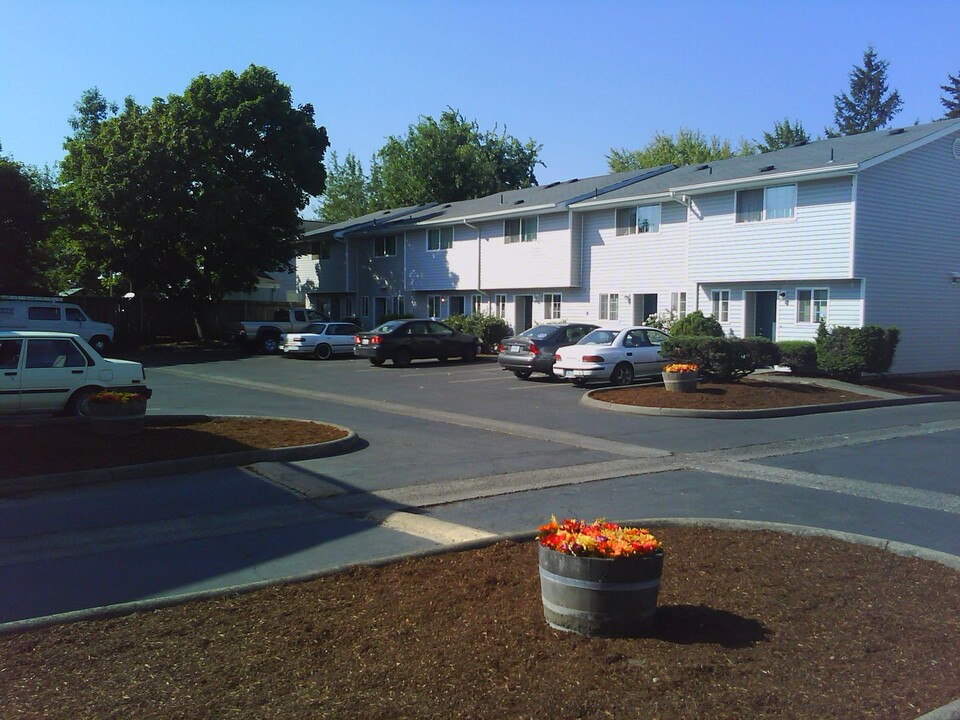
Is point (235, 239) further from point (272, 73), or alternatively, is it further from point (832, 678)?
point (832, 678)

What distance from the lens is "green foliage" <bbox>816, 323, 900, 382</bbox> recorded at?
2202cm

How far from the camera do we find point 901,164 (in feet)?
80.5

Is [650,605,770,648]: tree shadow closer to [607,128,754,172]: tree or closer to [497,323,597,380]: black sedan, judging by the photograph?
[497,323,597,380]: black sedan

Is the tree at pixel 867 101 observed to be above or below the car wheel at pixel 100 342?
above

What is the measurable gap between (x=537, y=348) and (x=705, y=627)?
60.2 ft

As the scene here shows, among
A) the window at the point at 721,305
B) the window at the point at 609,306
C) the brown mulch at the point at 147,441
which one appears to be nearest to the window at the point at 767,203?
the window at the point at 721,305

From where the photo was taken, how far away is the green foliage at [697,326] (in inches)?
1000

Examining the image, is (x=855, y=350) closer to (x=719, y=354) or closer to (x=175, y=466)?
(x=719, y=354)

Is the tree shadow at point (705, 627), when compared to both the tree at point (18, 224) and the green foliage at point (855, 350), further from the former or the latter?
the tree at point (18, 224)

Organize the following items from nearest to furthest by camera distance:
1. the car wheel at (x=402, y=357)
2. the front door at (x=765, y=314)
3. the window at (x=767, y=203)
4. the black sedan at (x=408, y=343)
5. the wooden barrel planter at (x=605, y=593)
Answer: the wooden barrel planter at (x=605, y=593)
the window at (x=767, y=203)
the front door at (x=765, y=314)
the black sedan at (x=408, y=343)
the car wheel at (x=402, y=357)

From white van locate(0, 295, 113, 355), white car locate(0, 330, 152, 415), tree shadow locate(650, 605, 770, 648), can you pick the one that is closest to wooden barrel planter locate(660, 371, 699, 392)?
white car locate(0, 330, 152, 415)

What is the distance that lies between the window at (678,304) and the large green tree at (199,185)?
64.0 feet

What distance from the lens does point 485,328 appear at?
33438mm

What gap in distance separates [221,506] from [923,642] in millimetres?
6721
